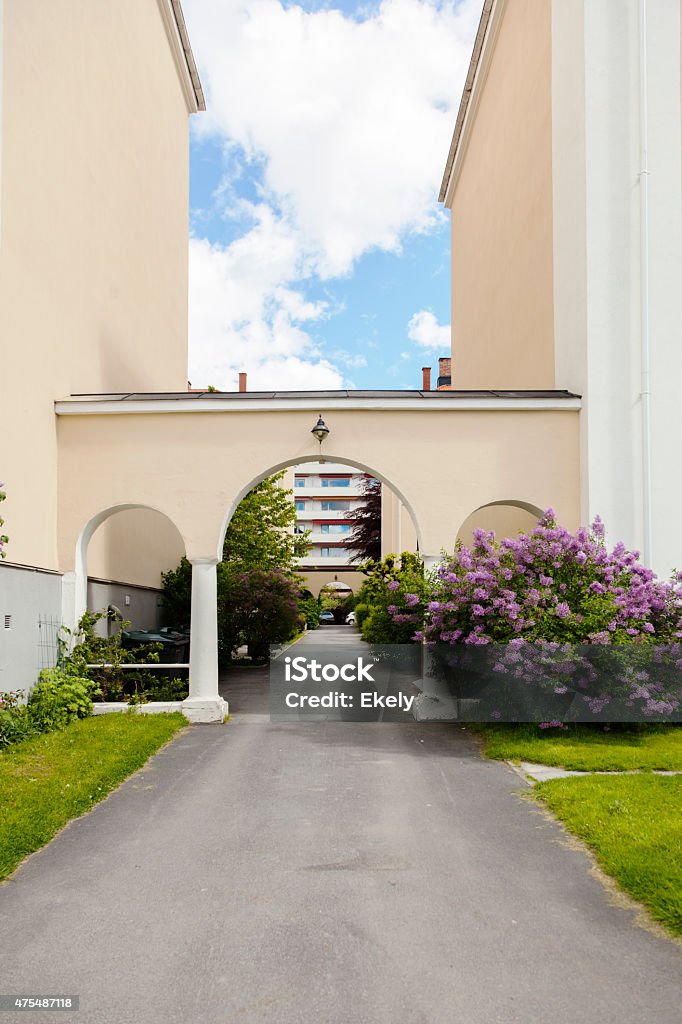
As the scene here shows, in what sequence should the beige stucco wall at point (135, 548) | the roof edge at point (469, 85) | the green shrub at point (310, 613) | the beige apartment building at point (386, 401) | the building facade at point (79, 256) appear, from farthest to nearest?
the green shrub at point (310, 613), the roof edge at point (469, 85), the beige stucco wall at point (135, 548), the beige apartment building at point (386, 401), the building facade at point (79, 256)

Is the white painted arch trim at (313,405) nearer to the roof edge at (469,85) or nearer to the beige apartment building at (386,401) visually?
the beige apartment building at (386,401)

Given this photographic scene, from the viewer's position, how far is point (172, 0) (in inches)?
760

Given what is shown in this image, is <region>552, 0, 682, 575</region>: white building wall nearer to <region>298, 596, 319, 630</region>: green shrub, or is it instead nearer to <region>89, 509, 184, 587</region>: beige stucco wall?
<region>89, 509, 184, 587</region>: beige stucco wall

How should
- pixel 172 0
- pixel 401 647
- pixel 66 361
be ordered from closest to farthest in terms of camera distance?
pixel 66 361 < pixel 401 647 < pixel 172 0

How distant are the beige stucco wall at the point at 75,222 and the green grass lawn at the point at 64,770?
2458 millimetres

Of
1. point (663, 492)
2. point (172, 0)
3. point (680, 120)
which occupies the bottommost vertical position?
point (663, 492)

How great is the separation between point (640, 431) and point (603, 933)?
8.68 meters

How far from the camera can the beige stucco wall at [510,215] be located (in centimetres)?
1495

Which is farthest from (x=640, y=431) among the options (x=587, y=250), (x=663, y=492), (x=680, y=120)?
(x=680, y=120)

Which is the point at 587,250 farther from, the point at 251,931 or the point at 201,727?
the point at 251,931

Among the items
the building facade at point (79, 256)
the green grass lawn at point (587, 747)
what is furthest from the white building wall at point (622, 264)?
the building facade at point (79, 256)

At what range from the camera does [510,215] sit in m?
17.5

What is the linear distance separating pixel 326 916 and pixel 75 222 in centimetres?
1182

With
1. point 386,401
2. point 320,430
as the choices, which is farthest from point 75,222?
point 386,401
